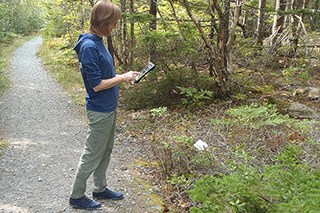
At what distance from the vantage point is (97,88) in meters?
3.06

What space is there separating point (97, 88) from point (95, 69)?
0.18 m

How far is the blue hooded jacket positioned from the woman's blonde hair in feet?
0.25

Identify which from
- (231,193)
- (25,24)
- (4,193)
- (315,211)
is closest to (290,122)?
(231,193)

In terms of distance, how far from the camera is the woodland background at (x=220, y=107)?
2.72m

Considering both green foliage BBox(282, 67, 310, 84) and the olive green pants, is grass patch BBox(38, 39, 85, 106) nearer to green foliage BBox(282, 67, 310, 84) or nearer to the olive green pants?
the olive green pants

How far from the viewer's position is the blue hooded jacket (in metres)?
3.00

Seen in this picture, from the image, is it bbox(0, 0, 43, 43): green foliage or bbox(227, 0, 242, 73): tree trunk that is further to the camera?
bbox(0, 0, 43, 43): green foliage

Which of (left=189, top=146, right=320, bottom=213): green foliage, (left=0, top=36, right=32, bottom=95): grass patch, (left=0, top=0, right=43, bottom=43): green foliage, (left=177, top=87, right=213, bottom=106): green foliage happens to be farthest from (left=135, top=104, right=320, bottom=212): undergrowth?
(left=0, top=0, right=43, bottom=43): green foliage

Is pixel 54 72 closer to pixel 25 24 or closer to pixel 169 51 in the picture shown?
pixel 169 51

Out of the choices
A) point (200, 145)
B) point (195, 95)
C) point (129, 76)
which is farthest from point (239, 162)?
point (195, 95)

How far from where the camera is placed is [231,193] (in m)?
2.64

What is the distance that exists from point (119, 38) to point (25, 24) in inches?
841

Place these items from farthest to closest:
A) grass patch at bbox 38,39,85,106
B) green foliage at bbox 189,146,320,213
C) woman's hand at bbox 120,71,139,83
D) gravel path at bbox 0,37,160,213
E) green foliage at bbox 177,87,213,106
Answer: grass patch at bbox 38,39,85,106, green foliage at bbox 177,87,213,106, gravel path at bbox 0,37,160,213, woman's hand at bbox 120,71,139,83, green foliage at bbox 189,146,320,213

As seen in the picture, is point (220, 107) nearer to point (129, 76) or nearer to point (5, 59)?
point (129, 76)
